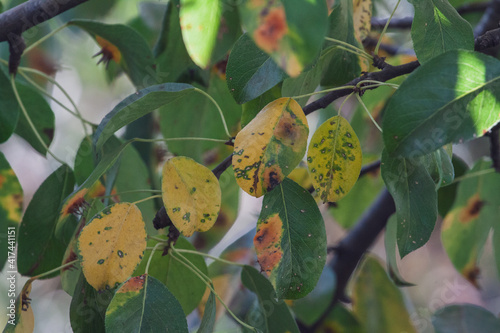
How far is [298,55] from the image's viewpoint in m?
0.28

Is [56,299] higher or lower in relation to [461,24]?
lower

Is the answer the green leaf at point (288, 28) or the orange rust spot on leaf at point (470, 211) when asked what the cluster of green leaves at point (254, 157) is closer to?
the green leaf at point (288, 28)

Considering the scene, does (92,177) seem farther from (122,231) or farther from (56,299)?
(56,299)

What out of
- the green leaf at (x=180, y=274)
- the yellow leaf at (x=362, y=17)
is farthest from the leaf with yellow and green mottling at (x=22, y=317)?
the yellow leaf at (x=362, y=17)

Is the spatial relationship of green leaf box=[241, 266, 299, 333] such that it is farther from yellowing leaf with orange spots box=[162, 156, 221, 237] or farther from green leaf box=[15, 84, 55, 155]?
green leaf box=[15, 84, 55, 155]

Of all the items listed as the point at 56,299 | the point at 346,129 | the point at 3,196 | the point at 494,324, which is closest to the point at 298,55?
the point at 346,129

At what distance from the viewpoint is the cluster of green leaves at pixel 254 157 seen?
0.35 meters

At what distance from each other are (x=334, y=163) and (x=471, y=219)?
396mm

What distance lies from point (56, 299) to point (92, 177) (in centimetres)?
163

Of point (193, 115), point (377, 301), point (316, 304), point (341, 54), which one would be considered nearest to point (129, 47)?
point (193, 115)

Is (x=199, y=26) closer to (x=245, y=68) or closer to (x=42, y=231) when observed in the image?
(x=245, y=68)

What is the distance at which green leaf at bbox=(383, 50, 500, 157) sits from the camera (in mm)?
349

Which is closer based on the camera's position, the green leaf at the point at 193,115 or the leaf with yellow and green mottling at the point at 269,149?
the leaf with yellow and green mottling at the point at 269,149

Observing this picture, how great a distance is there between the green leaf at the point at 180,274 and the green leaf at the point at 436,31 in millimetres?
291
